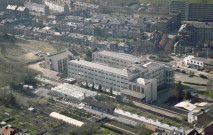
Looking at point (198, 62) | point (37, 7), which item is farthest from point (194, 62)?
point (37, 7)

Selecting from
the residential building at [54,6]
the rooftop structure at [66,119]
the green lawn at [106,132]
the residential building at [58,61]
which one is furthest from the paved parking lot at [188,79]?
the residential building at [54,6]

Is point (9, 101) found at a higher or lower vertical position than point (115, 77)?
lower

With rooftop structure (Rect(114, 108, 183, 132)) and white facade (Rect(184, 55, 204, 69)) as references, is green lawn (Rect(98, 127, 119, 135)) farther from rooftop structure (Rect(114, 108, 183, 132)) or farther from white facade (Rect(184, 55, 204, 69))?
white facade (Rect(184, 55, 204, 69))

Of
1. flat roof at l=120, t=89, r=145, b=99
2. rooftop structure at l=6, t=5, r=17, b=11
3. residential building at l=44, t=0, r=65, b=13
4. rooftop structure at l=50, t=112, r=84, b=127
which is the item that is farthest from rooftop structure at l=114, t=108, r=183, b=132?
residential building at l=44, t=0, r=65, b=13

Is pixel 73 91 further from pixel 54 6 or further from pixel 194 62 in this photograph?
pixel 54 6

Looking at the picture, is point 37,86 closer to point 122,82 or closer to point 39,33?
point 122,82

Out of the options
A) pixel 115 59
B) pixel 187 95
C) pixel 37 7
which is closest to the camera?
pixel 187 95
